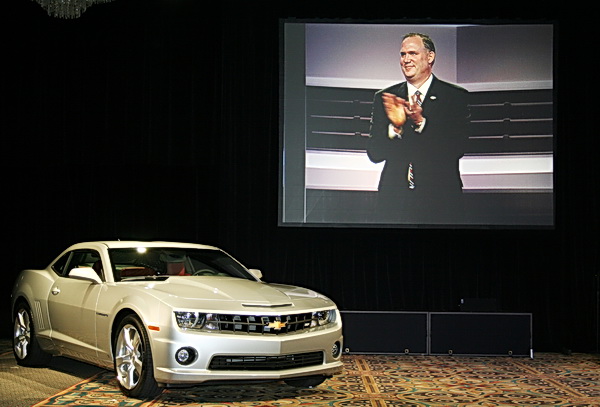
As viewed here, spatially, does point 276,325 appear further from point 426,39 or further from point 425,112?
point 426,39

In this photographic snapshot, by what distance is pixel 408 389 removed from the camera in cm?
611

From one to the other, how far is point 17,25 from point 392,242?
5060 millimetres

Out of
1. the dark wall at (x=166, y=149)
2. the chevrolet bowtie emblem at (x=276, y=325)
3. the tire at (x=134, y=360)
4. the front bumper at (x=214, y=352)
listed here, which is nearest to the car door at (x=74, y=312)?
the tire at (x=134, y=360)

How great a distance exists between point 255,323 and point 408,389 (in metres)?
1.52

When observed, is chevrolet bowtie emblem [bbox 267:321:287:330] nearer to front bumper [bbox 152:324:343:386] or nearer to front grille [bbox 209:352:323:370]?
front bumper [bbox 152:324:343:386]

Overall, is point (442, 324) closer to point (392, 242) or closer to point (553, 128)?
point (392, 242)

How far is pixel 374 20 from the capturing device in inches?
363

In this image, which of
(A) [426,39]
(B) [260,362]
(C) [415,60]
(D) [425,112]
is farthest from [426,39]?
(B) [260,362]

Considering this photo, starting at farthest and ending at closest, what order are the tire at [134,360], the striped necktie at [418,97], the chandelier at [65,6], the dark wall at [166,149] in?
1. the dark wall at [166,149]
2. the striped necktie at [418,97]
3. the chandelier at [65,6]
4. the tire at [134,360]

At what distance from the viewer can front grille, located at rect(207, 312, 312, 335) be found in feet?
17.0

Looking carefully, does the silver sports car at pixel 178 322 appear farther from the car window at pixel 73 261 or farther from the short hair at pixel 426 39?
the short hair at pixel 426 39

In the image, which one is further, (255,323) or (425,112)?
(425,112)

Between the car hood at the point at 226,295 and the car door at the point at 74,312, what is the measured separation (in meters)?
0.54

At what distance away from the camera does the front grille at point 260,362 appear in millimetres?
5078
